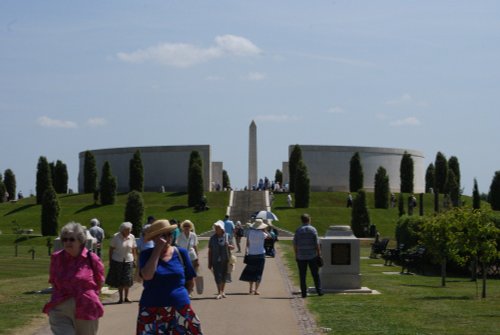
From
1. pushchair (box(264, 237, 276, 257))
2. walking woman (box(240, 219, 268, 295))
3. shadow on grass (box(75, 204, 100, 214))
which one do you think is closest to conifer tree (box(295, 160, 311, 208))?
shadow on grass (box(75, 204, 100, 214))

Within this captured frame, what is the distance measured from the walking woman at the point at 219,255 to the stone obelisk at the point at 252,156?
61.4 m

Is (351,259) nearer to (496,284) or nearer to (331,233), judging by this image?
(331,233)

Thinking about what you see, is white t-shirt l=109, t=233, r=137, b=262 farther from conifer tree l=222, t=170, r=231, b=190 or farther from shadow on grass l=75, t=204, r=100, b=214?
conifer tree l=222, t=170, r=231, b=190

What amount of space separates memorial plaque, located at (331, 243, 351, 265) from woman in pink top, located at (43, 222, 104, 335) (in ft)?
32.6

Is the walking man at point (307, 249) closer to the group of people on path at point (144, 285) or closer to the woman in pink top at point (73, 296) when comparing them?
the group of people on path at point (144, 285)

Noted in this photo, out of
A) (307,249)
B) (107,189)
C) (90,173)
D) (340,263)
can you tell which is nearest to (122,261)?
(307,249)

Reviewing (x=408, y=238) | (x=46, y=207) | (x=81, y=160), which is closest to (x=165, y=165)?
(x=81, y=160)

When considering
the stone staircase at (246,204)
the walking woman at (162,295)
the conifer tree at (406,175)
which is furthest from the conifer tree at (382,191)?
the walking woman at (162,295)

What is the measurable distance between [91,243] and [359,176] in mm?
63545

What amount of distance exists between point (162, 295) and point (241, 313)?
6211mm

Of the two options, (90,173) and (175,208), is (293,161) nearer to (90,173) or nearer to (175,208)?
(175,208)

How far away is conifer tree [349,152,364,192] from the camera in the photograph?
260 ft

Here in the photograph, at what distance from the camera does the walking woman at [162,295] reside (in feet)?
27.4

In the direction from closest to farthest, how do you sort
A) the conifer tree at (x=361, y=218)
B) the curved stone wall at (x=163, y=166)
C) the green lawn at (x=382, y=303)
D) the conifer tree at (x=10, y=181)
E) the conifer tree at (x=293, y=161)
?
the green lawn at (x=382, y=303), the conifer tree at (x=361, y=218), the conifer tree at (x=293, y=161), the curved stone wall at (x=163, y=166), the conifer tree at (x=10, y=181)
